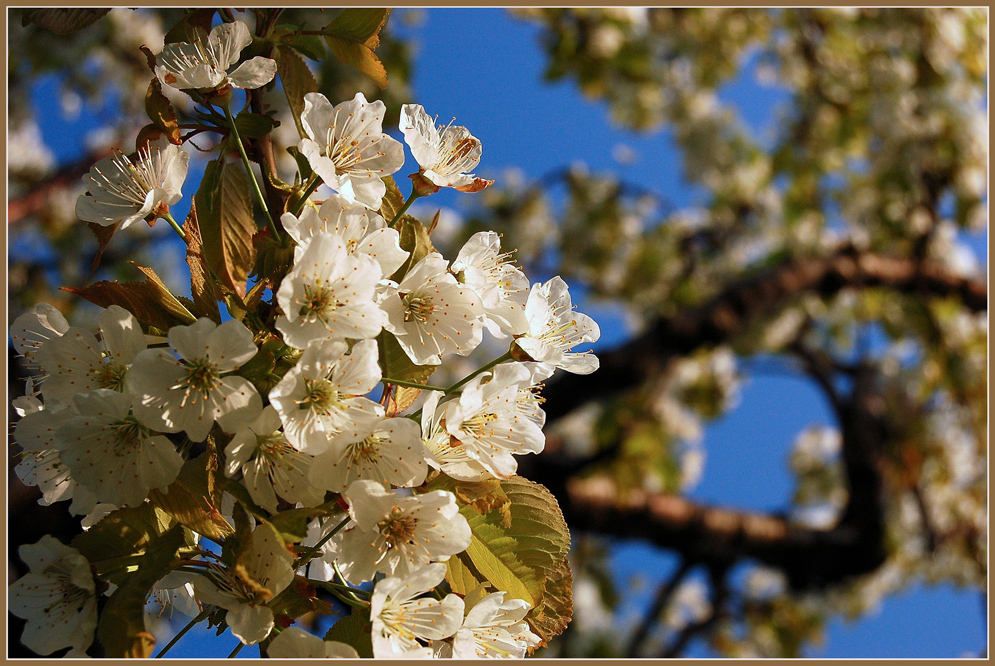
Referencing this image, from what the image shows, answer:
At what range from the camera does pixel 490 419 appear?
2.08 ft

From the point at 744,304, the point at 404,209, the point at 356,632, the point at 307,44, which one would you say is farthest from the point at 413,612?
the point at 744,304

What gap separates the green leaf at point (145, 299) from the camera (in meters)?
0.61

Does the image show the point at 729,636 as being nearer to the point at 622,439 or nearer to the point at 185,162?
the point at 622,439

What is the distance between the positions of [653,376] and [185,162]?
2424mm

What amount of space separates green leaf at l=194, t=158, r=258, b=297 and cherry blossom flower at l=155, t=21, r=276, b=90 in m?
0.08

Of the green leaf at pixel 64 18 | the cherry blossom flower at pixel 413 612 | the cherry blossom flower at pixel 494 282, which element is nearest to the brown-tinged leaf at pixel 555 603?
the cherry blossom flower at pixel 413 612

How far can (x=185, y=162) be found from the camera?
2.27 ft

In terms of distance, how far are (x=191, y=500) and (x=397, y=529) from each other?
7.2 inches

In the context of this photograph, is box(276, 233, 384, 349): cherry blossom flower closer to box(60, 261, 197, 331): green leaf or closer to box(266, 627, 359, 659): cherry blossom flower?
box(60, 261, 197, 331): green leaf

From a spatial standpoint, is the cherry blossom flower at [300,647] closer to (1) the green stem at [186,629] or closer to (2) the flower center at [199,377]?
(1) the green stem at [186,629]

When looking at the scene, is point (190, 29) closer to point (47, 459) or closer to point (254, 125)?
point (254, 125)

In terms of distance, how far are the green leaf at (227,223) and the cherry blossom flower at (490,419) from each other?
218 millimetres

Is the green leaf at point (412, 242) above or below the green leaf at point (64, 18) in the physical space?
below

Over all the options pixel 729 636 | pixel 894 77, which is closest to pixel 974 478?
pixel 729 636
